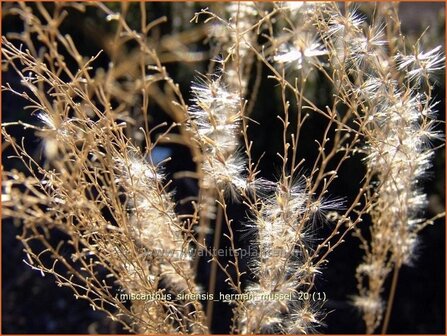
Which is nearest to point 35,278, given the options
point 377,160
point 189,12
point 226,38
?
point 189,12

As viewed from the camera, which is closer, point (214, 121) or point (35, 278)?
point (214, 121)

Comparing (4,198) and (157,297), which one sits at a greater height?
(4,198)

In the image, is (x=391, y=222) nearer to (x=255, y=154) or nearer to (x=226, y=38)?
(x=226, y=38)

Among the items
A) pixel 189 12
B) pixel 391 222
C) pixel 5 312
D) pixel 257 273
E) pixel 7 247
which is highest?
pixel 189 12

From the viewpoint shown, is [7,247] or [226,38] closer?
[226,38]

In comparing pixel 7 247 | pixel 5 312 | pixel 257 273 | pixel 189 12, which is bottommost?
pixel 5 312

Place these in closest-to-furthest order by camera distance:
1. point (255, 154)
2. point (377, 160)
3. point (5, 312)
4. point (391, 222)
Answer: point (377, 160) < point (391, 222) < point (5, 312) < point (255, 154)

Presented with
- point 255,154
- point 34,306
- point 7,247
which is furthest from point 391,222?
point 7,247

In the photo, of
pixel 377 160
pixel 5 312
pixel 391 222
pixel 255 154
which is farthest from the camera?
pixel 255 154

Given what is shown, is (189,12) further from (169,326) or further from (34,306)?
(169,326)
